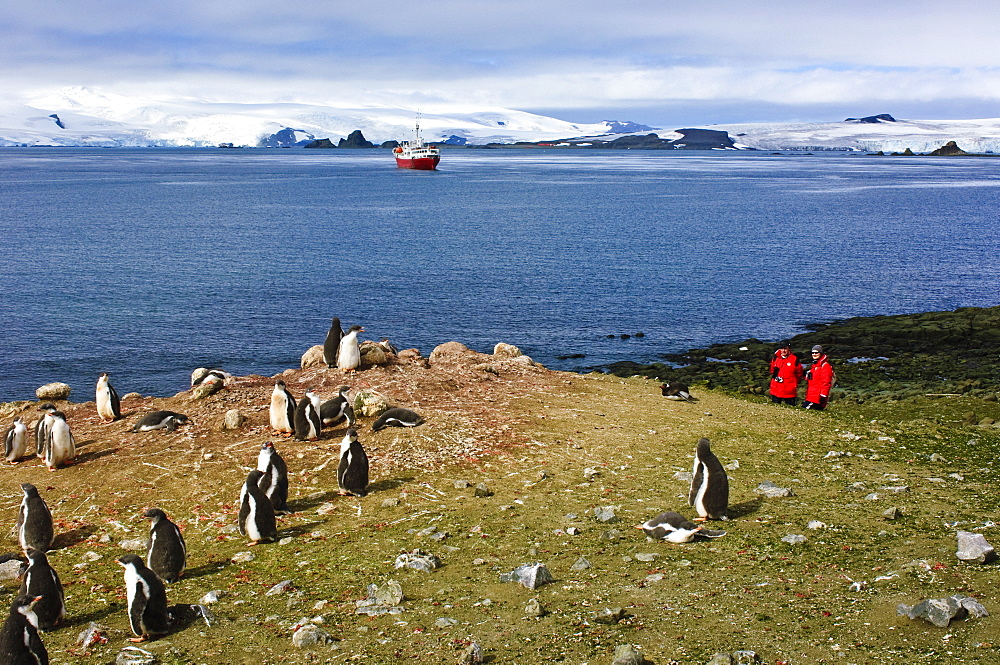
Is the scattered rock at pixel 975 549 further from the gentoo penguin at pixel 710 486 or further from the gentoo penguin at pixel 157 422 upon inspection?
the gentoo penguin at pixel 157 422

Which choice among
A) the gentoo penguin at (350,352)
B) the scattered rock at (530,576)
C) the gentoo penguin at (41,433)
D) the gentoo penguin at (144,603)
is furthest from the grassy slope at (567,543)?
the gentoo penguin at (350,352)

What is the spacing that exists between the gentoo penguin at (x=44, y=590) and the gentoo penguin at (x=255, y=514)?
2.56m

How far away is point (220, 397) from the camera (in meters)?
17.2

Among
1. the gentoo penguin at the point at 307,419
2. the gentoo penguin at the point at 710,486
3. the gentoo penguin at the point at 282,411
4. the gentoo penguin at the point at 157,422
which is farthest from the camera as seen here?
the gentoo penguin at the point at 157,422

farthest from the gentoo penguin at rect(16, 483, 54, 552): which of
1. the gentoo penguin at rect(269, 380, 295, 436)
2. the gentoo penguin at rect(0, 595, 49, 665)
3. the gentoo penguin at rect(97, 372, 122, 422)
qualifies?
the gentoo penguin at rect(97, 372, 122, 422)

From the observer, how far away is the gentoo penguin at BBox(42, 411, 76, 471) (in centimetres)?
1378

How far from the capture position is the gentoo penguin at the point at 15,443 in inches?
576

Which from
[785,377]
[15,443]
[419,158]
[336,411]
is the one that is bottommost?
[785,377]

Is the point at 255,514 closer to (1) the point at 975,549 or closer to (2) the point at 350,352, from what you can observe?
(2) the point at 350,352

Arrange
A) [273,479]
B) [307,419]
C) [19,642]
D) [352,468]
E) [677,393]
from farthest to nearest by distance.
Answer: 1. [677,393]
2. [307,419]
3. [352,468]
4. [273,479]
5. [19,642]

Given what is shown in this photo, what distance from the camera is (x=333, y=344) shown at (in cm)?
1902

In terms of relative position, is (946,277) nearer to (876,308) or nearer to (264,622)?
(876,308)

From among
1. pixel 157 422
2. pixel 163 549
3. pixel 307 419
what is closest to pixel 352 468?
pixel 307 419

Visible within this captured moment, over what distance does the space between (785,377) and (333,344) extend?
36.2 ft
